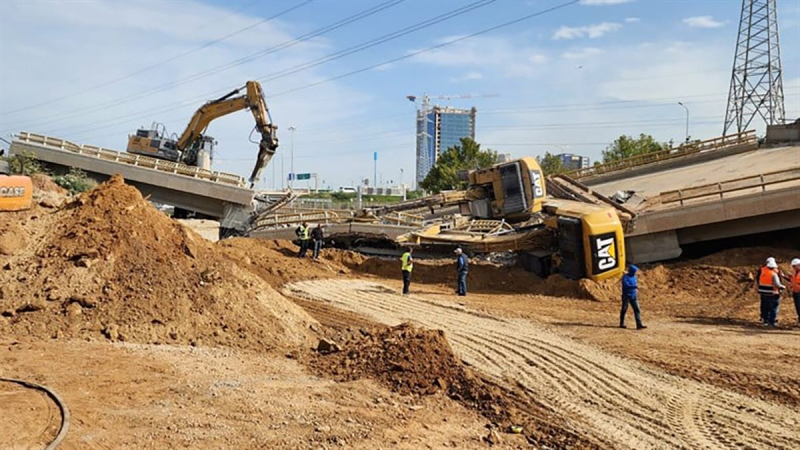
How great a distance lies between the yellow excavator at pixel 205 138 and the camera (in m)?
30.7

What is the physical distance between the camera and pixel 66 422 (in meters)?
6.49

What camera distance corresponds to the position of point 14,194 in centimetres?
1389

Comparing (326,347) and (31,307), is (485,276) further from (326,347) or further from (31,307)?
(31,307)

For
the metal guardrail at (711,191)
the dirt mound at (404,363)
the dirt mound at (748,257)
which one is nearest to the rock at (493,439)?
the dirt mound at (404,363)

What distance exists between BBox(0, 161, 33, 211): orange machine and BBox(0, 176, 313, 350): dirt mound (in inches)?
72.5

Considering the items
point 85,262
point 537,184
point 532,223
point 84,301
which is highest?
point 537,184

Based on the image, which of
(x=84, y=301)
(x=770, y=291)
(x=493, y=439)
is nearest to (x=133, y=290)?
(x=84, y=301)

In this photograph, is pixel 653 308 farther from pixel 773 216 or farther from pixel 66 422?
pixel 66 422

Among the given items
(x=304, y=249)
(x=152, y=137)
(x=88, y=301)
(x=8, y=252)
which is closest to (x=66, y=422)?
(x=88, y=301)

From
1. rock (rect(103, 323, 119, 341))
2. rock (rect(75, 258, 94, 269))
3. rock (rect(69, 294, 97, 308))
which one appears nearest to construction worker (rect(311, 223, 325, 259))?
rock (rect(75, 258, 94, 269))

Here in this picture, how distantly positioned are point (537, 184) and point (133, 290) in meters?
14.6

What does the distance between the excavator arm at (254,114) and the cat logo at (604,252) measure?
17.9 metres

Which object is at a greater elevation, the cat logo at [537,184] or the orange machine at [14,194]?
the cat logo at [537,184]

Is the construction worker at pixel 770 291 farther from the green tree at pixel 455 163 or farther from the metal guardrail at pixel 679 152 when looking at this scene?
the green tree at pixel 455 163
